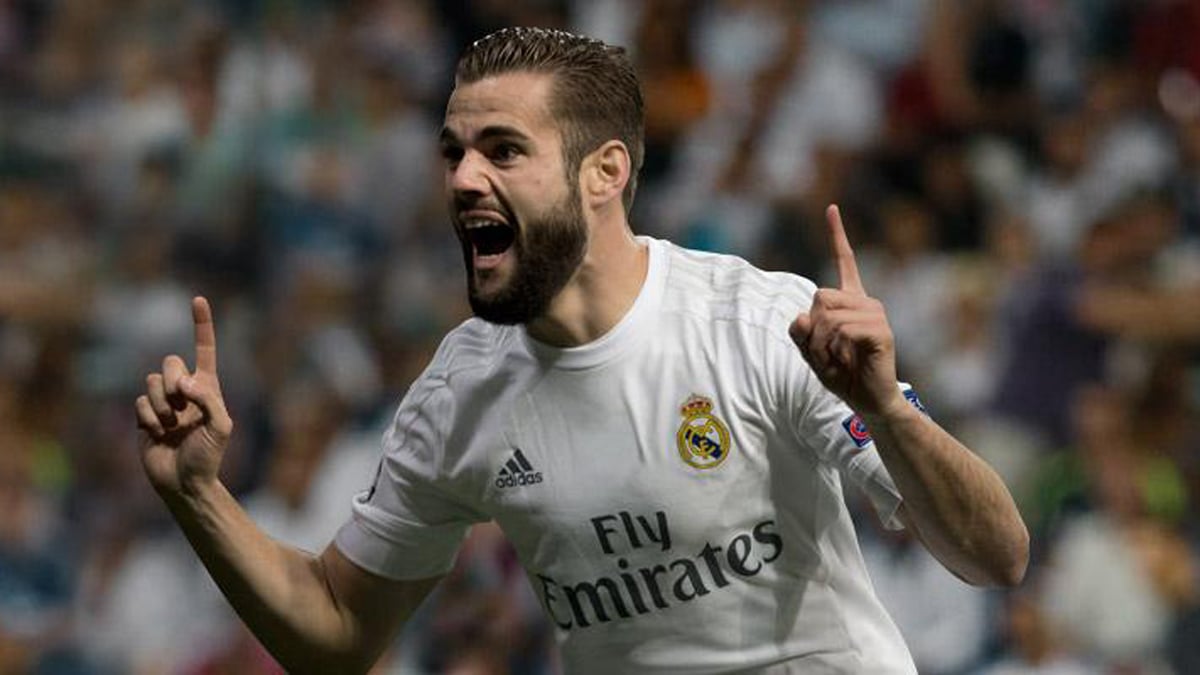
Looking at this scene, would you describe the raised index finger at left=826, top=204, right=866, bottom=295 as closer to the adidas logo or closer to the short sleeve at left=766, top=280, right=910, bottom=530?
the short sleeve at left=766, top=280, right=910, bottom=530

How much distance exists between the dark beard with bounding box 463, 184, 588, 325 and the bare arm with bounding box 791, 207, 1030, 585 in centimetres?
50

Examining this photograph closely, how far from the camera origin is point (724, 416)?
12.6ft

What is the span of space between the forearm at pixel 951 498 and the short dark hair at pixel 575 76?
801mm

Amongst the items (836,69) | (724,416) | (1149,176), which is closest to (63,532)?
(836,69)

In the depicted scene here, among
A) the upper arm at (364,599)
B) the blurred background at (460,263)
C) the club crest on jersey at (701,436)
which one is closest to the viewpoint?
the club crest on jersey at (701,436)

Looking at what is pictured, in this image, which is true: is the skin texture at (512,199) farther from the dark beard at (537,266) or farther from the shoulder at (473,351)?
the shoulder at (473,351)

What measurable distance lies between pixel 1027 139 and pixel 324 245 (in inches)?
115

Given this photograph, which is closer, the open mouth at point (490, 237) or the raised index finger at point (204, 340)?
the open mouth at point (490, 237)

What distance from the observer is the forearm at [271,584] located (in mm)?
4082

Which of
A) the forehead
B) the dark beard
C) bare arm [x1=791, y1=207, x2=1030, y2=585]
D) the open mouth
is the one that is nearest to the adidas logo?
the dark beard

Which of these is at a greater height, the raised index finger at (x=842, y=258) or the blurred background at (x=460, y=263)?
the raised index finger at (x=842, y=258)

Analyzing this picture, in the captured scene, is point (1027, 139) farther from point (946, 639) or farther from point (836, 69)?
point (946, 639)

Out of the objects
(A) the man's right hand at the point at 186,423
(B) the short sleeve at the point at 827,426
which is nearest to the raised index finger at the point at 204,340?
(A) the man's right hand at the point at 186,423

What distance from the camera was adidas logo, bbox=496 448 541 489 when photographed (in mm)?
3969
